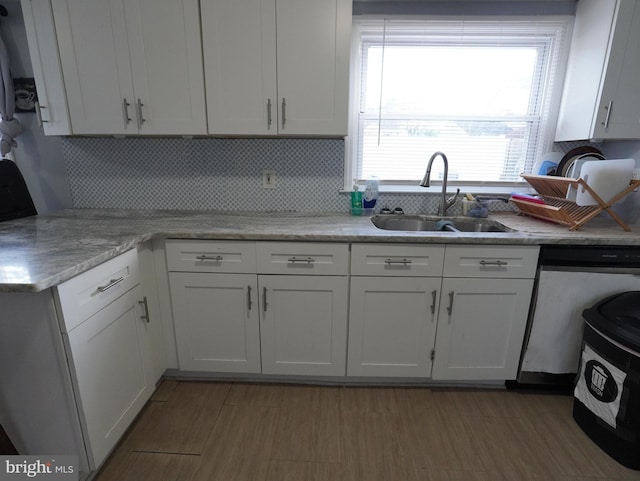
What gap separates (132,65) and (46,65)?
1.60ft

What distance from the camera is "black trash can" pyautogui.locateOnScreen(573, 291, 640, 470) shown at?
137 centimetres

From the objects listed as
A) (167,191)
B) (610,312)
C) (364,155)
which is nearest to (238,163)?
(167,191)

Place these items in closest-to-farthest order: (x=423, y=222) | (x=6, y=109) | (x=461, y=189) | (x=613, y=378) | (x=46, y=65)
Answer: (x=613, y=378), (x=46, y=65), (x=6, y=109), (x=423, y=222), (x=461, y=189)

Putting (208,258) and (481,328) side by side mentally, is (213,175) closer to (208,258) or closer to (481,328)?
(208,258)

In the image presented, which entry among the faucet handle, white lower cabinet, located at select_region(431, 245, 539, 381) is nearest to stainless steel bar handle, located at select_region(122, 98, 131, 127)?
white lower cabinet, located at select_region(431, 245, 539, 381)

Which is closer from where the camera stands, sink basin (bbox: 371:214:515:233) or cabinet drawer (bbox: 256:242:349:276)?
cabinet drawer (bbox: 256:242:349:276)

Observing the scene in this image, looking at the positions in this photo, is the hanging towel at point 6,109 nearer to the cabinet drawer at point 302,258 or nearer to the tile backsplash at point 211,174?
the tile backsplash at point 211,174

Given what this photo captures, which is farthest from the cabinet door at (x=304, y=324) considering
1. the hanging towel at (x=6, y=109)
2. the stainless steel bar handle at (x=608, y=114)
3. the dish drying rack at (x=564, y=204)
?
the hanging towel at (x=6, y=109)

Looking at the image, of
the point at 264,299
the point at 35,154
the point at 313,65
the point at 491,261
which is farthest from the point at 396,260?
the point at 35,154

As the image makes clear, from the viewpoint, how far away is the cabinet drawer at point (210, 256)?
1.71 metres

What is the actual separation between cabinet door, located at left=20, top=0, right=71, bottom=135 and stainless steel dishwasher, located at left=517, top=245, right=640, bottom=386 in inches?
108

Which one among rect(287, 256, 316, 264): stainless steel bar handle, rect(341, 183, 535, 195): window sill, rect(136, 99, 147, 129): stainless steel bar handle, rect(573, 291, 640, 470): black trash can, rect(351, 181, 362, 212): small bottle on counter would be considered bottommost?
rect(573, 291, 640, 470): black trash can

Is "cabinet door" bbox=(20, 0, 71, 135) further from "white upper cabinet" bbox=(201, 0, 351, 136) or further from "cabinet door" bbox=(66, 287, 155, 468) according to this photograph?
"cabinet door" bbox=(66, 287, 155, 468)

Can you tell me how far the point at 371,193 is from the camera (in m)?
2.13
